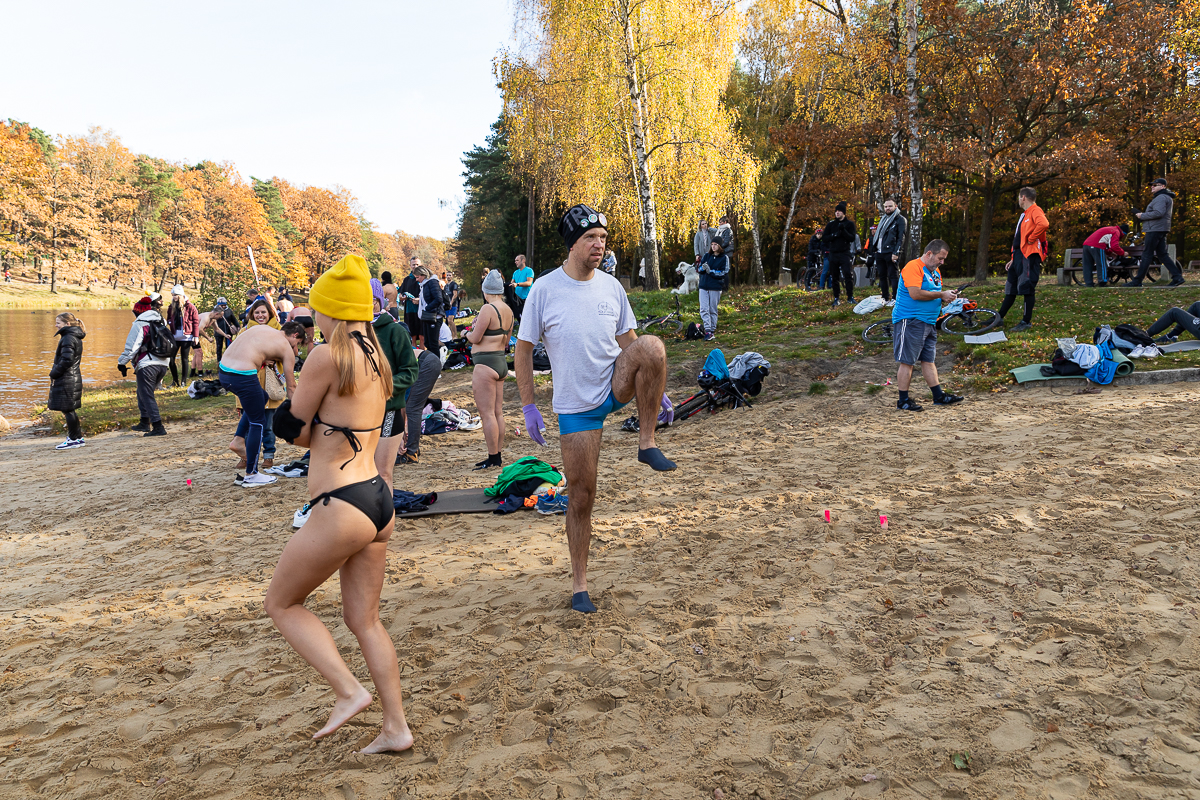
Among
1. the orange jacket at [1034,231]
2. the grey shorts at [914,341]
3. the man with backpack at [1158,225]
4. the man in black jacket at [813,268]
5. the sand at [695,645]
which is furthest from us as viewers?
the man in black jacket at [813,268]

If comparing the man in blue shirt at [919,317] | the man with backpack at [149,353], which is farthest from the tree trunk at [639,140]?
the man with backpack at [149,353]

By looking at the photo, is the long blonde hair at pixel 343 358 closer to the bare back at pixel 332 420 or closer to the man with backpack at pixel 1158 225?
the bare back at pixel 332 420

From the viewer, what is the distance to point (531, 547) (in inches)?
215

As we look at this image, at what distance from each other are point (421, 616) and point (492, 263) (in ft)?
126

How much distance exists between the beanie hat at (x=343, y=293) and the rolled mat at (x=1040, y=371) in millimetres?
9160

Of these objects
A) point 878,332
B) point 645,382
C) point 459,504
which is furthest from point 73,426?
point 878,332

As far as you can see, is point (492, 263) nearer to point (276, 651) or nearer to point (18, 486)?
point (18, 486)

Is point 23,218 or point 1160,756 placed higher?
point 23,218

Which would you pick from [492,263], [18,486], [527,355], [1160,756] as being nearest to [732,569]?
[527,355]

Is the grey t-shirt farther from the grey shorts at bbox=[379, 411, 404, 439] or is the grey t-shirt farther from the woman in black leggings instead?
the woman in black leggings

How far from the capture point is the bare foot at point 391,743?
9.78 ft

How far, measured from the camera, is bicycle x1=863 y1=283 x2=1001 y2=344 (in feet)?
38.3

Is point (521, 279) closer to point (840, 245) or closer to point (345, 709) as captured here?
point (840, 245)

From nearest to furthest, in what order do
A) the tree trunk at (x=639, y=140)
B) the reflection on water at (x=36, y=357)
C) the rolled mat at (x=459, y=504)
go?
the rolled mat at (x=459, y=504)
the reflection on water at (x=36, y=357)
the tree trunk at (x=639, y=140)
